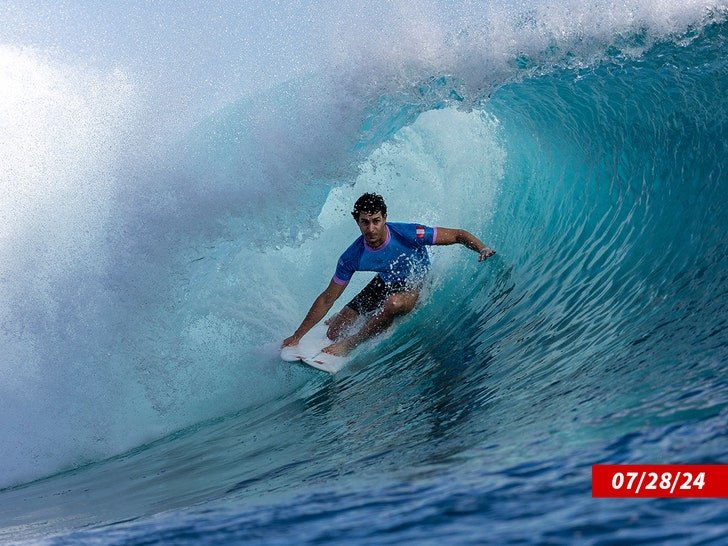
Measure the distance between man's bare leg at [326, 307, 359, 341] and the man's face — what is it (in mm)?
787

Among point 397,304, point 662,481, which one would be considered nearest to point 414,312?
point 397,304

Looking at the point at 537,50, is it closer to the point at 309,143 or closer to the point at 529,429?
the point at 309,143

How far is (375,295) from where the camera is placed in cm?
640

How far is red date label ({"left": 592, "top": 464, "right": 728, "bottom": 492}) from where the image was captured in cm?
198

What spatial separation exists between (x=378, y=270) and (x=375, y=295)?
270 mm

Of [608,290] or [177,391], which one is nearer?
[608,290]

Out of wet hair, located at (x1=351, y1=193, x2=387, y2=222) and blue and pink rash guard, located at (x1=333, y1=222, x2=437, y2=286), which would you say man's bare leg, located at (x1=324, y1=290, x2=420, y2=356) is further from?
wet hair, located at (x1=351, y1=193, x2=387, y2=222)

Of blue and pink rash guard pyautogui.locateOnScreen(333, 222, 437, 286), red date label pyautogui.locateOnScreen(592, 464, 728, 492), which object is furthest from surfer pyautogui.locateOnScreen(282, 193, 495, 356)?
red date label pyautogui.locateOnScreen(592, 464, 728, 492)

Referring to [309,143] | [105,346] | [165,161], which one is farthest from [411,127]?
[105,346]

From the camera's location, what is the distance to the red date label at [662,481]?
1979mm

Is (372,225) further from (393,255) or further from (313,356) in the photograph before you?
(313,356)

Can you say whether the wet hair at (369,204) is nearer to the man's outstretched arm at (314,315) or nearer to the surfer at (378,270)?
the surfer at (378,270)

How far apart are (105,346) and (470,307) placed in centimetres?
304

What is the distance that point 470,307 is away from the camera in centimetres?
660
